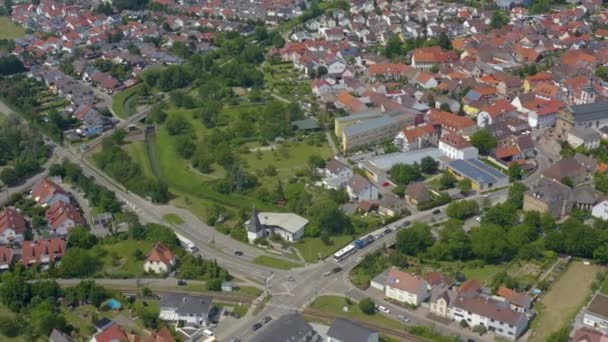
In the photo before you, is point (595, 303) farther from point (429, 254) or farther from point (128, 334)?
point (128, 334)

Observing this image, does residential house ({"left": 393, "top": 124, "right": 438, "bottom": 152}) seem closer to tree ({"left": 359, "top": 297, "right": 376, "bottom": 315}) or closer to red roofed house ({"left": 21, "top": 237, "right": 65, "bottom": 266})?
tree ({"left": 359, "top": 297, "right": 376, "bottom": 315})

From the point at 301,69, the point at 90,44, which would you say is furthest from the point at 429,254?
the point at 90,44

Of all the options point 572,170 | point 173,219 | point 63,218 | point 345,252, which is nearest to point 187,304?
point 345,252

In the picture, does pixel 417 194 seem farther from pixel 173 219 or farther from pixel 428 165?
pixel 173 219

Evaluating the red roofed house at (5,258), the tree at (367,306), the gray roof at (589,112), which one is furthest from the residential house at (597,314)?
the red roofed house at (5,258)

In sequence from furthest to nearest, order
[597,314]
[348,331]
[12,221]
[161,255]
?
[12,221] < [161,255] < [597,314] < [348,331]
